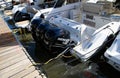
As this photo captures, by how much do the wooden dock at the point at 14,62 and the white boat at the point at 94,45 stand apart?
1.60m

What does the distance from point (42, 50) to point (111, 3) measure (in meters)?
3.59

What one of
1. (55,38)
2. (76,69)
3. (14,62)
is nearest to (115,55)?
(76,69)

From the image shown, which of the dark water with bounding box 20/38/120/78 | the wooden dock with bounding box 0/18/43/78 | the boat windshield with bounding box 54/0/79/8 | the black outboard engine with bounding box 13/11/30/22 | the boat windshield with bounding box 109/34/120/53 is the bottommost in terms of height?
the dark water with bounding box 20/38/120/78

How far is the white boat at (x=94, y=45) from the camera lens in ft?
19.8

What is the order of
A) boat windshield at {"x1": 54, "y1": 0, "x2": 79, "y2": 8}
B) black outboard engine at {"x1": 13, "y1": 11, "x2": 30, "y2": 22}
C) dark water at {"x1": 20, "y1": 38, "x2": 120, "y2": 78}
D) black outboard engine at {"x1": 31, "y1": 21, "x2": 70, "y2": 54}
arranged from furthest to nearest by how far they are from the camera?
black outboard engine at {"x1": 13, "y1": 11, "x2": 30, "y2": 22} < boat windshield at {"x1": 54, "y1": 0, "x2": 79, "y2": 8} < black outboard engine at {"x1": 31, "y1": 21, "x2": 70, "y2": 54} < dark water at {"x1": 20, "y1": 38, "x2": 120, "y2": 78}

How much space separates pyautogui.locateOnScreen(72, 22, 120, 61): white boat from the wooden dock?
160 centimetres

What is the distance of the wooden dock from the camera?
513 cm

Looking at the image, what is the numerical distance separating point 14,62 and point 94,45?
2544 mm

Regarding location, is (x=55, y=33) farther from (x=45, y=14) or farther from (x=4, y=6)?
(x=4, y=6)

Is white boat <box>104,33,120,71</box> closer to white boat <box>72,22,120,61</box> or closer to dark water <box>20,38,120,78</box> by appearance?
white boat <box>72,22,120,61</box>

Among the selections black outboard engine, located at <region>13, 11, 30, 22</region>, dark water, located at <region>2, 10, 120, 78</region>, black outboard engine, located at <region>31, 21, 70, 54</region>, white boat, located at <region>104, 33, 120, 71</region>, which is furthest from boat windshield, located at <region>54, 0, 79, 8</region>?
white boat, located at <region>104, 33, 120, 71</region>

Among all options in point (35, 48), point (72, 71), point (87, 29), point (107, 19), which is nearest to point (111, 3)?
point (107, 19)

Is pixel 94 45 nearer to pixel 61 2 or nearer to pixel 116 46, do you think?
pixel 116 46

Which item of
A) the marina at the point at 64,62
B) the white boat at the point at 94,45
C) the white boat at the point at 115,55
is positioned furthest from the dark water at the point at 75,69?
the white boat at the point at 115,55
